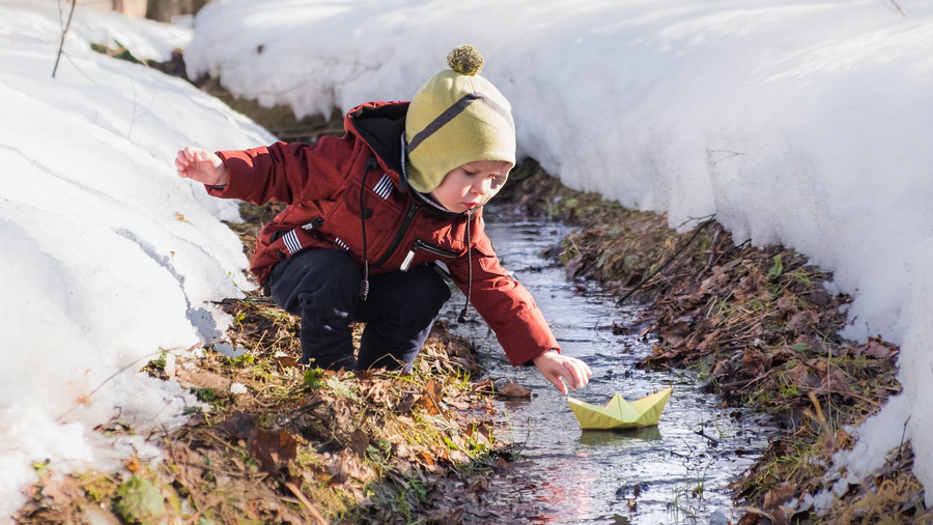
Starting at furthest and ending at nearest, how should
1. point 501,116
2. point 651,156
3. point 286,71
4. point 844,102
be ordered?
point 286,71, point 651,156, point 844,102, point 501,116

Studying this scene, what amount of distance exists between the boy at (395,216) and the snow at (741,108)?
1511mm

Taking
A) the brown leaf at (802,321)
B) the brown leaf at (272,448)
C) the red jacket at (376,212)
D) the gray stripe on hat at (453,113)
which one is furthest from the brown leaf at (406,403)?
the brown leaf at (802,321)

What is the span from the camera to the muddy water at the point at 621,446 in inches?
105

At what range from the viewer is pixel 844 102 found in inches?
181

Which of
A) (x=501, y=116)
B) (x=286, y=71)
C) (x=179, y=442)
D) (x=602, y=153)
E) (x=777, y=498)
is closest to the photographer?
(x=179, y=442)

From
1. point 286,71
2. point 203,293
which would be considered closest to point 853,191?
point 203,293

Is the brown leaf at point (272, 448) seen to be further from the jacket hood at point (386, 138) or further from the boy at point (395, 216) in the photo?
the jacket hood at point (386, 138)

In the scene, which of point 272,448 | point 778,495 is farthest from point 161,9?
point 778,495

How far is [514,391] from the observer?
12.3 ft

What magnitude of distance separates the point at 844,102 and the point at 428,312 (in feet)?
9.33

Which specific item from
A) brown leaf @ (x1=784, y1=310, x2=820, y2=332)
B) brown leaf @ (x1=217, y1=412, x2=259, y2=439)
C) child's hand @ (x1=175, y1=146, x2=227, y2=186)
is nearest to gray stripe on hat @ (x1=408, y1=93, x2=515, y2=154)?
child's hand @ (x1=175, y1=146, x2=227, y2=186)

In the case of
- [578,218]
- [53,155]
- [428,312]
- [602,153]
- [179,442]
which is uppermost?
[53,155]

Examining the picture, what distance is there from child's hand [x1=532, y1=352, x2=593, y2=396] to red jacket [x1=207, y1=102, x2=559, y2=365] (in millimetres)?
51

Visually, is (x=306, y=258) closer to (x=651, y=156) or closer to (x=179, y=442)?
(x=179, y=442)
